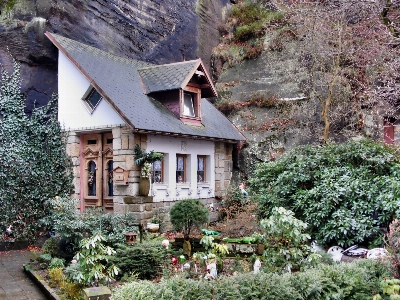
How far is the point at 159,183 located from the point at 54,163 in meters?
3.38

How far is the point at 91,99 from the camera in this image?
12688mm

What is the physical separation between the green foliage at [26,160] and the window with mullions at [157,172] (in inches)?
105

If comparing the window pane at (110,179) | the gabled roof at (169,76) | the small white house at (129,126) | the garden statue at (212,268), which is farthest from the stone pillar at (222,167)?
the garden statue at (212,268)

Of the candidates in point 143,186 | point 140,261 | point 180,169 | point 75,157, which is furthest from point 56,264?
point 180,169

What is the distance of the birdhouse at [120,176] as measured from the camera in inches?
461

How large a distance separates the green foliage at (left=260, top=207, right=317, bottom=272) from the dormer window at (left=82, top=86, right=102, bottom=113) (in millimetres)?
7563

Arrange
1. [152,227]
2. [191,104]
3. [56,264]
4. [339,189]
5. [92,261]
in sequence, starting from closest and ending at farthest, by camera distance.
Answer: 1. [92,261]
2. [339,189]
3. [56,264]
4. [152,227]
5. [191,104]

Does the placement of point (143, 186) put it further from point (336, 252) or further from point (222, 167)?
point (336, 252)

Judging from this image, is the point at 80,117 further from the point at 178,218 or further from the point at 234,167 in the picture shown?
the point at 234,167

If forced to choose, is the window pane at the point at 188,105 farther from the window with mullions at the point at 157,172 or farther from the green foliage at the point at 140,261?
the green foliage at the point at 140,261

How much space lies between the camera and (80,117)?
12.6 m

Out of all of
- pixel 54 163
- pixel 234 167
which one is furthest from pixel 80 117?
pixel 234 167

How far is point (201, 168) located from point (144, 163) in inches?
160

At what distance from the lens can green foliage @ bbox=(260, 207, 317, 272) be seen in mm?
6738
